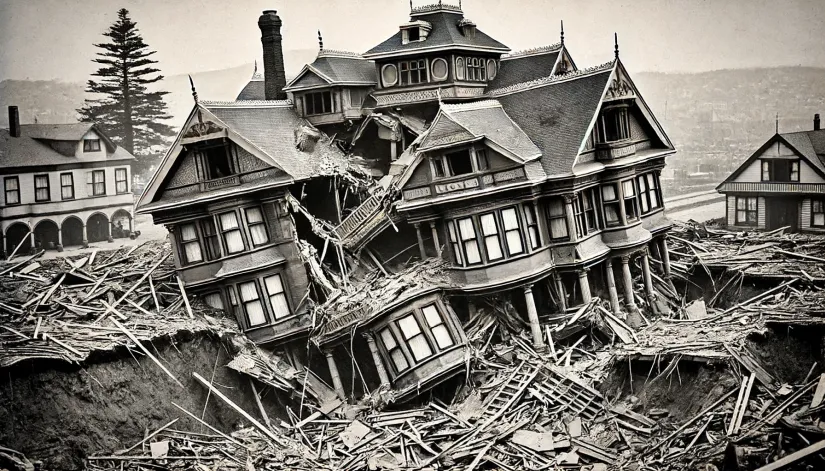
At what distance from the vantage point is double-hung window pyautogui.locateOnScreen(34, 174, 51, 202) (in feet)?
102

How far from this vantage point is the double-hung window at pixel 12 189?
3027 cm

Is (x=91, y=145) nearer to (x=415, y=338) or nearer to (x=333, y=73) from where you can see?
(x=333, y=73)

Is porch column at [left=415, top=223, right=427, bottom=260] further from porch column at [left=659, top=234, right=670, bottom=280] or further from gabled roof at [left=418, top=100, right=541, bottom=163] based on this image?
porch column at [left=659, top=234, right=670, bottom=280]

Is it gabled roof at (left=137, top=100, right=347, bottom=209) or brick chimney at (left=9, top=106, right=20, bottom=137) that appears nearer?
gabled roof at (left=137, top=100, right=347, bottom=209)

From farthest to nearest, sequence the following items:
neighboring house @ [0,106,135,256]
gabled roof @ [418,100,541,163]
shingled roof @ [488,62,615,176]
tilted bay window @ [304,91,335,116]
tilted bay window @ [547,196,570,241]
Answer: tilted bay window @ [304,91,335,116] < neighboring house @ [0,106,135,256] < tilted bay window @ [547,196,570,241] < shingled roof @ [488,62,615,176] < gabled roof @ [418,100,541,163]

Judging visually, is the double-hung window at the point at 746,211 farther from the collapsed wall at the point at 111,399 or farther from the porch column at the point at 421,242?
the collapsed wall at the point at 111,399

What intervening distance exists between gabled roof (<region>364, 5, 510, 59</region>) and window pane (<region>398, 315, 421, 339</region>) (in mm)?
11496

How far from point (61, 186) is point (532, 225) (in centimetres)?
1970

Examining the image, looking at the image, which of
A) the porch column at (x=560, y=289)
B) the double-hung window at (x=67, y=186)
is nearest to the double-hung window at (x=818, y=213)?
the porch column at (x=560, y=289)

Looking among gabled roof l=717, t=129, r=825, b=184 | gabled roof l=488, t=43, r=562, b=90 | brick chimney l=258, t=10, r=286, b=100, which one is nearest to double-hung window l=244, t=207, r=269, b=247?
brick chimney l=258, t=10, r=286, b=100

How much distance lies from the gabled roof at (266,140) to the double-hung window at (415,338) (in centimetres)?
659

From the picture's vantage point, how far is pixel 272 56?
109ft

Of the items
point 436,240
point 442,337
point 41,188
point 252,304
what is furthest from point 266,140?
point 442,337

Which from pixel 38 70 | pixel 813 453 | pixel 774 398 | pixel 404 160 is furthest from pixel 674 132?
pixel 38 70
